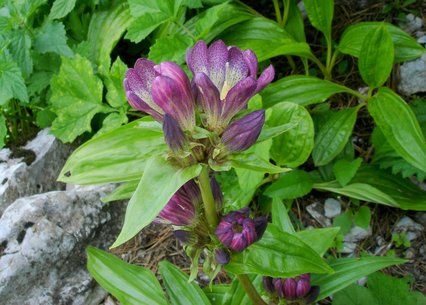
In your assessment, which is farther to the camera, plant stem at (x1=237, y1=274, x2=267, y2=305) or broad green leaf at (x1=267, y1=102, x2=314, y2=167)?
broad green leaf at (x1=267, y1=102, x2=314, y2=167)

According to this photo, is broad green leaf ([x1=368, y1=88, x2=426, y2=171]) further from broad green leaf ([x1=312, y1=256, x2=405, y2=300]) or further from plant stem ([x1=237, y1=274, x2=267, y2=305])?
plant stem ([x1=237, y1=274, x2=267, y2=305])

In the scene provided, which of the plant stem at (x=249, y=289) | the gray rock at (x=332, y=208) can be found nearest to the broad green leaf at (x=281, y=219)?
the plant stem at (x=249, y=289)

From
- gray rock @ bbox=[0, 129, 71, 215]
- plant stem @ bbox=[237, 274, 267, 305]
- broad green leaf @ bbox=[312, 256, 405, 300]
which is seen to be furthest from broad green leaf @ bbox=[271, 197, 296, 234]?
gray rock @ bbox=[0, 129, 71, 215]

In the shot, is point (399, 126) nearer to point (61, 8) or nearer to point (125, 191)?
point (125, 191)

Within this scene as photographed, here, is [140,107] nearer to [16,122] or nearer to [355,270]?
[355,270]

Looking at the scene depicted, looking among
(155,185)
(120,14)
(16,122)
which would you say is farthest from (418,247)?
(16,122)

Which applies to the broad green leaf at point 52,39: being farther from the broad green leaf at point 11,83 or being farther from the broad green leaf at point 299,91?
the broad green leaf at point 299,91
